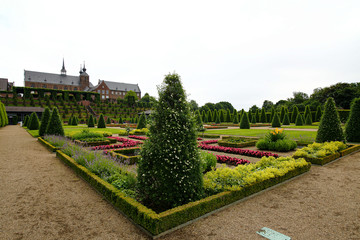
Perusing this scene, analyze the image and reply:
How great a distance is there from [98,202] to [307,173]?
598cm

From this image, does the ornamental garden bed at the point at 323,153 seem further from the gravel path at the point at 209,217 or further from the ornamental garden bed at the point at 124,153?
the ornamental garden bed at the point at 124,153

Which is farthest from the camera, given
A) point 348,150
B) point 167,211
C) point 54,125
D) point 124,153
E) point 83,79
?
point 83,79

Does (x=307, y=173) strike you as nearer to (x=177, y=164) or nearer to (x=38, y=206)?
(x=177, y=164)

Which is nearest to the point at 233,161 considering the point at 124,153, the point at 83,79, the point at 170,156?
the point at 170,156

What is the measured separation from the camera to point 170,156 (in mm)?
3506

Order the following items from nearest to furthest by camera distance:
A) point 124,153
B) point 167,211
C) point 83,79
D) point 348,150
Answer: point 167,211
point 348,150
point 124,153
point 83,79

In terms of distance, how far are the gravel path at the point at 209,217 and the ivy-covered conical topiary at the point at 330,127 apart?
4.51 meters

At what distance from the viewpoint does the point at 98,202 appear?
428 cm

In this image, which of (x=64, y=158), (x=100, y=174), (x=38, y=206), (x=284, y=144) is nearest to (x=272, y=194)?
(x=100, y=174)

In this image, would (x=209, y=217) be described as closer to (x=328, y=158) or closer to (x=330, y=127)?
(x=328, y=158)

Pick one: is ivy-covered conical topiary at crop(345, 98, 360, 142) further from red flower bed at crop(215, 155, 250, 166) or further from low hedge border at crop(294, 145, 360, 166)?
red flower bed at crop(215, 155, 250, 166)

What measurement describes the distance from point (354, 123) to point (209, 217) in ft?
42.3

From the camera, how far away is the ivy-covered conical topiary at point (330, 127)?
960cm


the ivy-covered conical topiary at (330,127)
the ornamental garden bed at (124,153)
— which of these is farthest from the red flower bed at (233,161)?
the ivy-covered conical topiary at (330,127)
